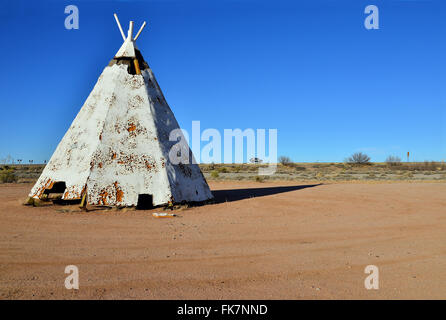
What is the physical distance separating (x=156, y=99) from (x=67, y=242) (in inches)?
230

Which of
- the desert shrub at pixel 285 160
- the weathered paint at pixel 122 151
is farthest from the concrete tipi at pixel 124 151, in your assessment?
the desert shrub at pixel 285 160

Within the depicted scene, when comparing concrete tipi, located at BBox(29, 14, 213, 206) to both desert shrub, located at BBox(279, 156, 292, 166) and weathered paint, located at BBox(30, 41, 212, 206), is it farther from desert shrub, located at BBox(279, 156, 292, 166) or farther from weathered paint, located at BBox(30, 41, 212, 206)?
desert shrub, located at BBox(279, 156, 292, 166)

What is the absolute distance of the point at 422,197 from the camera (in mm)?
11797

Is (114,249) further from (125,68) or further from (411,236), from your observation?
(125,68)

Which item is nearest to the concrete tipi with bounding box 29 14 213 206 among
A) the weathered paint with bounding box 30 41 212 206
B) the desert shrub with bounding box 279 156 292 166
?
the weathered paint with bounding box 30 41 212 206

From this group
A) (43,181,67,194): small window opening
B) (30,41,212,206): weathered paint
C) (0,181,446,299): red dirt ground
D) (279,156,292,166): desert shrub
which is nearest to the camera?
(0,181,446,299): red dirt ground

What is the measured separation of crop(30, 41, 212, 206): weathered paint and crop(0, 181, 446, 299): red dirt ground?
0.70 metres

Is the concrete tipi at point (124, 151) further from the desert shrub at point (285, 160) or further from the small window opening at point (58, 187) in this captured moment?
the desert shrub at point (285, 160)

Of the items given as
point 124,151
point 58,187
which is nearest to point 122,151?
point 124,151

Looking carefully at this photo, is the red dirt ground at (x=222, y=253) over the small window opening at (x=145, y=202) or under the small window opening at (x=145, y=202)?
under

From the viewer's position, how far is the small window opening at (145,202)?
27.9 feet

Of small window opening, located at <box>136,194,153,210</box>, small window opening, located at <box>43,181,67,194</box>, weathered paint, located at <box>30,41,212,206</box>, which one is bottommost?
small window opening, located at <box>136,194,153,210</box>

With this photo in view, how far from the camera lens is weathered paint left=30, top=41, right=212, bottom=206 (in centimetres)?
845

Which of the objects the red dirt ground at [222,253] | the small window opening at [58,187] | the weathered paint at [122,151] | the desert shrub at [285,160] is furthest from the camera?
the desert shrub at [285,160]
